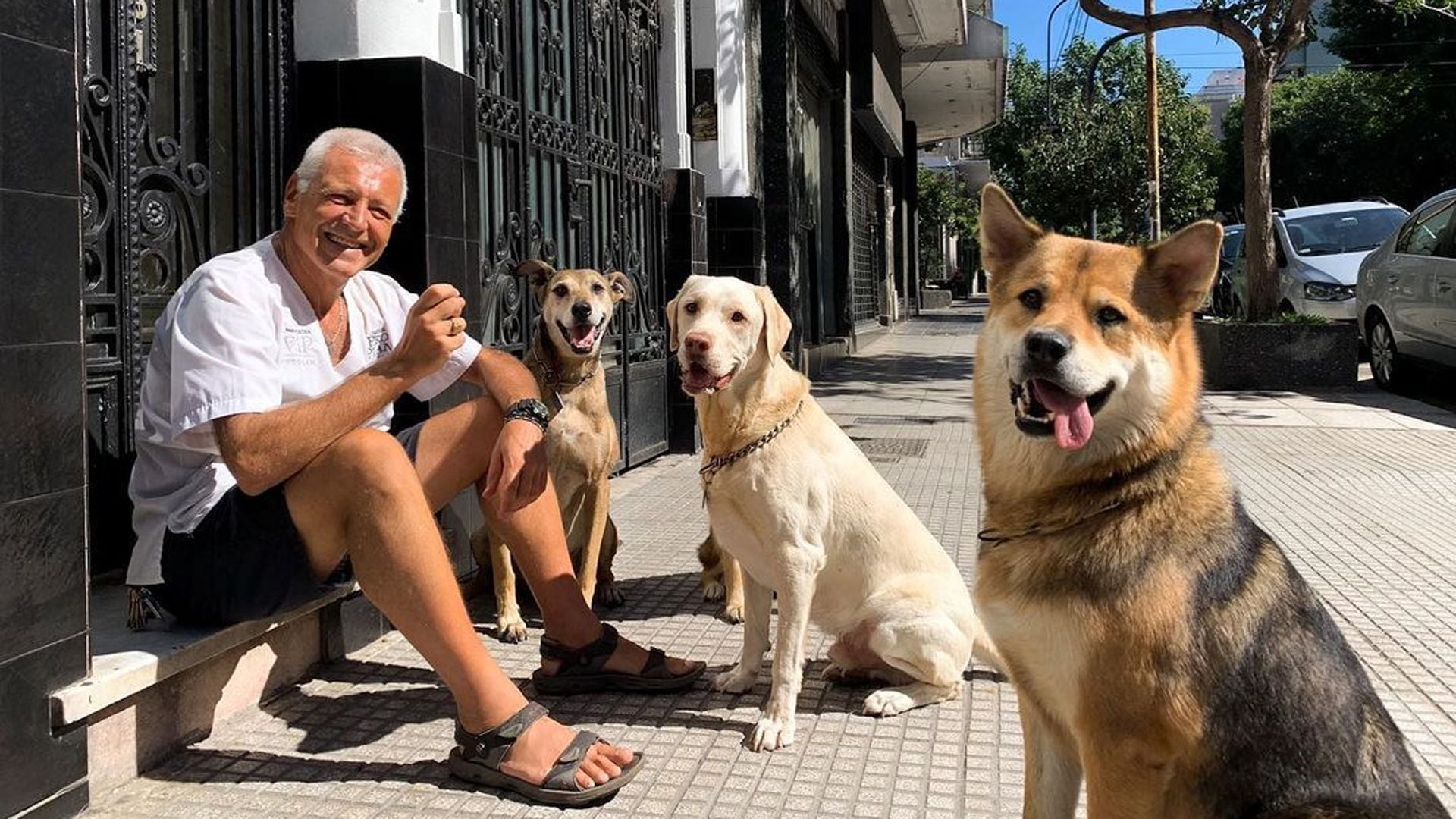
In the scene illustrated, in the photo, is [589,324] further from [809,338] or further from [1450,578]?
[809,338]

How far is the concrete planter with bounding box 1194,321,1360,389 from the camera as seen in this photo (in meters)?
12.3

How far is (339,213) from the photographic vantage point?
122 inches

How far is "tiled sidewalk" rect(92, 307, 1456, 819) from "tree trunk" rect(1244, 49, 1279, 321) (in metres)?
6.72

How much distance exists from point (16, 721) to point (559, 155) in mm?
4960

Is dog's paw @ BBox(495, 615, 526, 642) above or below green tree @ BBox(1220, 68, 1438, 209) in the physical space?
below

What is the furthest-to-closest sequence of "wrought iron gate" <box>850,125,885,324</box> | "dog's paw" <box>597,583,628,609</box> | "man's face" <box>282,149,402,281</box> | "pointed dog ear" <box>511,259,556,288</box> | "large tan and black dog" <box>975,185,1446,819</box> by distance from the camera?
"wrought iron gate" <box>850,125,885,324</box>, "pointed dog ear" <box>511,259,556,288</box>, "dog's paw" <box>597,583,628,609</box>, "man's face" <box>282,149,402,281</box>, "large tan and black dog" <box>975,185,1446,819</box>

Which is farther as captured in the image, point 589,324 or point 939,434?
point 939,434

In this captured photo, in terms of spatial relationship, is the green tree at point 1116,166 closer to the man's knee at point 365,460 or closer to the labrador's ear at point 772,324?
the labrador's ear at point 772,324

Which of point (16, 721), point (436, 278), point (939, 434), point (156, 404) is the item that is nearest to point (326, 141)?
point (156, 404)

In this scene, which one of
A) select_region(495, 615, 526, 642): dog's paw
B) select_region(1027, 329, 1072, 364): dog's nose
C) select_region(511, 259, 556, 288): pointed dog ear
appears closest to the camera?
select_region(1027, 329, 1072, 364): dog's nose

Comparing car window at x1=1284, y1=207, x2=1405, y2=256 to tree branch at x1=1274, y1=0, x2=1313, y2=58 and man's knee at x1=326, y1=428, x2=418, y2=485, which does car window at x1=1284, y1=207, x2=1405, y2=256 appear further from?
man's knee at x1=326, y1=428, x2=418, y2=485

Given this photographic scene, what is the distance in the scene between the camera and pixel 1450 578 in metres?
5.06

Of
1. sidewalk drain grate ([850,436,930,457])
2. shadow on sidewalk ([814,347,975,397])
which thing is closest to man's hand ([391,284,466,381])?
sidewalk drain grate ([850,436,930,457])

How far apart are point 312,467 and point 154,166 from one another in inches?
67.2
